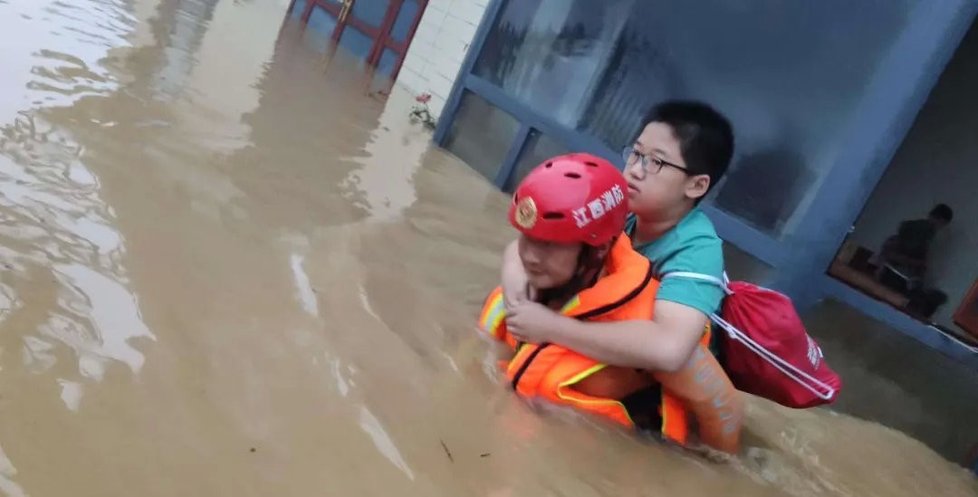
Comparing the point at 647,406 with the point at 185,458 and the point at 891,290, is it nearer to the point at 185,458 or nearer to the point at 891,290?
the point at 185,458

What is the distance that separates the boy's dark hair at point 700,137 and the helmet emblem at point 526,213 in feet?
1.86

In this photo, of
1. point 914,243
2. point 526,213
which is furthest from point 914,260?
point 526,213

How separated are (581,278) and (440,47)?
6.06 m

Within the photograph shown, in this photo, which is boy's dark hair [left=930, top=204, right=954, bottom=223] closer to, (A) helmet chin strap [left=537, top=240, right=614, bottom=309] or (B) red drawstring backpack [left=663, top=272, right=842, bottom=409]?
(B) red drawstring backpack [left=663, top=272, right=842, bottom=409]

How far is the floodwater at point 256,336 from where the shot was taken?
4.75ft

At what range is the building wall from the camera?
25.0ft

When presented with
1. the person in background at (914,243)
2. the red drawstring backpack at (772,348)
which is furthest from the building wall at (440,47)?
the red drawstring backpack at (772,348)

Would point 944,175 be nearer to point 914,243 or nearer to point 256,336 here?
point 914,243

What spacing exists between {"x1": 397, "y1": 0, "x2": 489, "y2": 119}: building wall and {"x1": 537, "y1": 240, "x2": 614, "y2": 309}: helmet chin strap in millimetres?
5118

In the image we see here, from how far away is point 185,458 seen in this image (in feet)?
4.58

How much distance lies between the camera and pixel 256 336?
1.88m

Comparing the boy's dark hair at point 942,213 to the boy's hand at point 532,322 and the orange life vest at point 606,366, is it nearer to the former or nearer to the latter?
the orange life vest at point 606,366

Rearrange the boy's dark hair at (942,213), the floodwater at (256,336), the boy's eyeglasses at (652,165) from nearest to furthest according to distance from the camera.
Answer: the floodwater at (256,336)
the boy's eyeglasses at (652,165)
the boy's dark hair at (942,213)

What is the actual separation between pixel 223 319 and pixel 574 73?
312 centimetres
